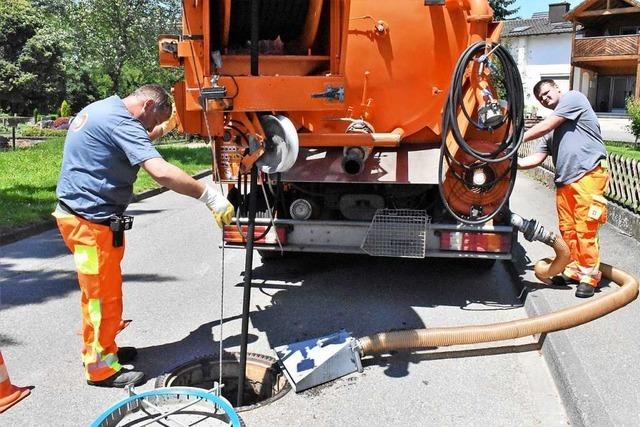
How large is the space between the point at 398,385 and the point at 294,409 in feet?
2.35

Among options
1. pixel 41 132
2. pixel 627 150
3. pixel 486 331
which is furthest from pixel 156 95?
pixel 41 132

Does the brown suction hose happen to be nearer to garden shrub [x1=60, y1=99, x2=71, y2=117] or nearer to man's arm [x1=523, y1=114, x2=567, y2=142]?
man's arm [x1=523, y1=114, x2=567, y2=142]

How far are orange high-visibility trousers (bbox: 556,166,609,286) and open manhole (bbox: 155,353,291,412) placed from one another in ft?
9.19

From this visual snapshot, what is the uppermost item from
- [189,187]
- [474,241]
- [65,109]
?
[189,187]

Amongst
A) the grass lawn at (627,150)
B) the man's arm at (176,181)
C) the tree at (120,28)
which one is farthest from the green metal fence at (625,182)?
the tree at (120,28)

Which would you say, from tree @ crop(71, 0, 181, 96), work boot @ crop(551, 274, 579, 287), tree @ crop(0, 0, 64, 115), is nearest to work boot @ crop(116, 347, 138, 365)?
work boot @ crop(551, 274, 579, 287)

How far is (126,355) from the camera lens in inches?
165

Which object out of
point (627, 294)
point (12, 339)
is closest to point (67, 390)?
point (12, 339)

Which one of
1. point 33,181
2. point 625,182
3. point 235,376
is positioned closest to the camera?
point 235,376

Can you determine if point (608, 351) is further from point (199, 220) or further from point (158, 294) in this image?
point (199, 220)

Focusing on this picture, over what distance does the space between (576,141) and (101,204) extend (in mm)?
3854

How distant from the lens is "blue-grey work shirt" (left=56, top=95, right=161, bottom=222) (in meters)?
3.67

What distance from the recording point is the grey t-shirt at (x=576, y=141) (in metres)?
5.11

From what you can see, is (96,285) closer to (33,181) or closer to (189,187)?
(189,187)
